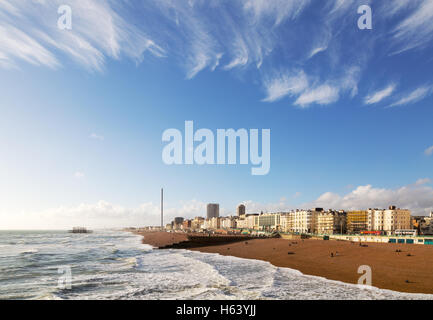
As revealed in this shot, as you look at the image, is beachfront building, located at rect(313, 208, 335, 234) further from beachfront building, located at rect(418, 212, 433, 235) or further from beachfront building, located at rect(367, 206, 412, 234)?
beachfront building, located at rect(418, 212, 433, 235)

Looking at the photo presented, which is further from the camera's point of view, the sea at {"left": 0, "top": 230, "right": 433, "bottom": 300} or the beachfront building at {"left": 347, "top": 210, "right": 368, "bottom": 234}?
the beachfront building at {"left": 347, "top": 210, "right": 368, "bottom": 234}

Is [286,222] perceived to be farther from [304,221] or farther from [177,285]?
[177,285]

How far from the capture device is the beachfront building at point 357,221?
14450 centimetres

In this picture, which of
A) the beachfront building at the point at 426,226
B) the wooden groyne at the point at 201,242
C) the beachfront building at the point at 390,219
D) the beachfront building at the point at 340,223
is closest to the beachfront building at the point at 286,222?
the beachfront building at the point at 340,223

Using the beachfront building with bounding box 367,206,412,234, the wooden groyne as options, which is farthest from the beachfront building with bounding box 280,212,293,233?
the wooden groyne

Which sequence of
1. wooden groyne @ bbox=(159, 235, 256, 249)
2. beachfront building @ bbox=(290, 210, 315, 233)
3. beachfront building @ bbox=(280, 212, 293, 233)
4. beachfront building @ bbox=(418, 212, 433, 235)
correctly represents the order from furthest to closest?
beachfront building @ bbox=(280, 212, 293, 233)
beachfront building @ bbox=(290, 210, 315, 233)
beachfront building @ bbox=(418, 212, 433, 235)
wooden groyne @ bbox=(159, 235, 256, 249)

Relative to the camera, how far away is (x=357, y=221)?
487 feet

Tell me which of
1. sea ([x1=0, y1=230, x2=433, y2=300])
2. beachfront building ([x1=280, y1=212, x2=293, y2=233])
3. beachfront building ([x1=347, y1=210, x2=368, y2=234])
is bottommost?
beachfront building ([x1=280, y1=212, x2=293, y2=233])

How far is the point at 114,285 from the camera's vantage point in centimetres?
2220

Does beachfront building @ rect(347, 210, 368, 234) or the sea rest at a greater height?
the sea

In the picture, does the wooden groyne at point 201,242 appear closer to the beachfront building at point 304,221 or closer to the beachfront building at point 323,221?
the beachfront building at point 323,221

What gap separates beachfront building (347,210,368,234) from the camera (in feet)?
474
